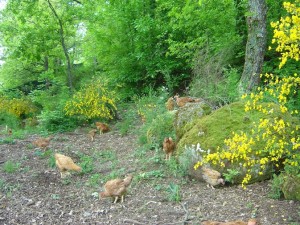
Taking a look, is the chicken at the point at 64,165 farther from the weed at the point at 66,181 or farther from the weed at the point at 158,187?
the weed at the point at 158,187

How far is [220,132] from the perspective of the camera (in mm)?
5660

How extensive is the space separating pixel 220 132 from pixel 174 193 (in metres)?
1.46

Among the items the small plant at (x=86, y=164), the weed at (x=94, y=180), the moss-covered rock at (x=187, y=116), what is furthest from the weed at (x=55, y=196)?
the moss-covered rock at (x=187, y=116)

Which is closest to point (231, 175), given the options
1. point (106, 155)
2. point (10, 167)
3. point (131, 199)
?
point (131, 199)

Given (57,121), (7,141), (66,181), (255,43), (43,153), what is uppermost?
(255,43)

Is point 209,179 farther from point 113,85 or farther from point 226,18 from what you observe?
point 113,85

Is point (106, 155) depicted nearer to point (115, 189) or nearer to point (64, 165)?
point (64, 165)

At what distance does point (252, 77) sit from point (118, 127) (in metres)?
4.27

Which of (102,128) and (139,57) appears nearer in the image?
(102,128)

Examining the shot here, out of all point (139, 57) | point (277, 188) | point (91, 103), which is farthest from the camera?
point (139, 57)

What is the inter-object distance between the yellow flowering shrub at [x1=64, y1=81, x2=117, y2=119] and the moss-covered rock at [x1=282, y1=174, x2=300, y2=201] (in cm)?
608

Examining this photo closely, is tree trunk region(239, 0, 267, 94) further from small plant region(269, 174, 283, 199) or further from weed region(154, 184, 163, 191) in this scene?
weed region(154, 184, 163, 191)

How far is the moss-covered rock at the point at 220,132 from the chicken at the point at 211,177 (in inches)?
7.1

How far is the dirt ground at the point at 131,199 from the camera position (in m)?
4.32
